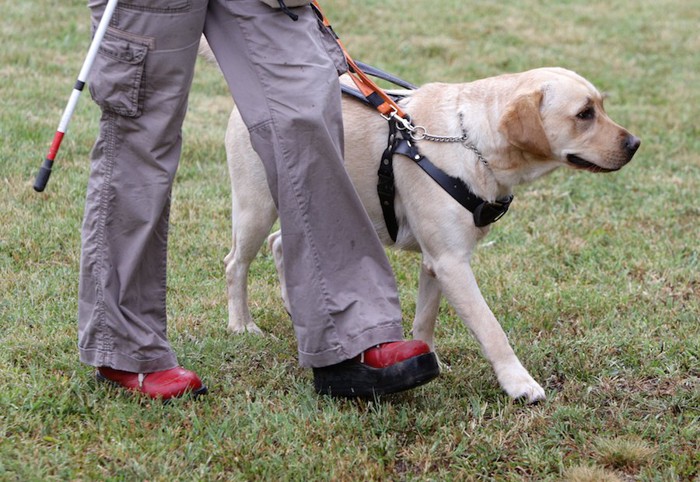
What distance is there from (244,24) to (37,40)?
23.7ft

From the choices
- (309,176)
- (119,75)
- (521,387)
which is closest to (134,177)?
(119,75)

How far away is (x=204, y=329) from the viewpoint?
443 centimetres

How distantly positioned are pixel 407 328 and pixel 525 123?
1354 mm

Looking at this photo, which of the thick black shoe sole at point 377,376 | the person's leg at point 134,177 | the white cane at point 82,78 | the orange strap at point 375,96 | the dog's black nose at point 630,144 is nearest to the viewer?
the white cane at point 82,78

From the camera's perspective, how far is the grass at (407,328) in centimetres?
321

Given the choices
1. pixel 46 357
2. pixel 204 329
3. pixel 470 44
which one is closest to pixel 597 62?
pixel 470 44

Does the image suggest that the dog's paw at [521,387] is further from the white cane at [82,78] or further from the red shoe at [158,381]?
the white cane at [82,78]

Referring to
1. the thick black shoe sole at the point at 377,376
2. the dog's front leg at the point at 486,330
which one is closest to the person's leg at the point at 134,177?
the thick black shoe sole at the point at 377,376

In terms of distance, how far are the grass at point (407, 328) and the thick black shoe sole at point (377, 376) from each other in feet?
0.27

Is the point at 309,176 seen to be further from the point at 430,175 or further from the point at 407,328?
the point at 407,328

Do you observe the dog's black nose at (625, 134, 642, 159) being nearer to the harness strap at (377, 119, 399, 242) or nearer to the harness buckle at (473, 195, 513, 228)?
the harness buckle at (473, 195, 513, 228)

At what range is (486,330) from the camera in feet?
12.1

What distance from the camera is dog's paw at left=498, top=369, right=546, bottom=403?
3.65 meters

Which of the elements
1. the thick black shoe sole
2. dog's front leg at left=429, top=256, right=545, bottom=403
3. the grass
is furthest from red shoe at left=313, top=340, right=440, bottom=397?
dog's front leg at left=429, top=256, right=545, bottom=403
